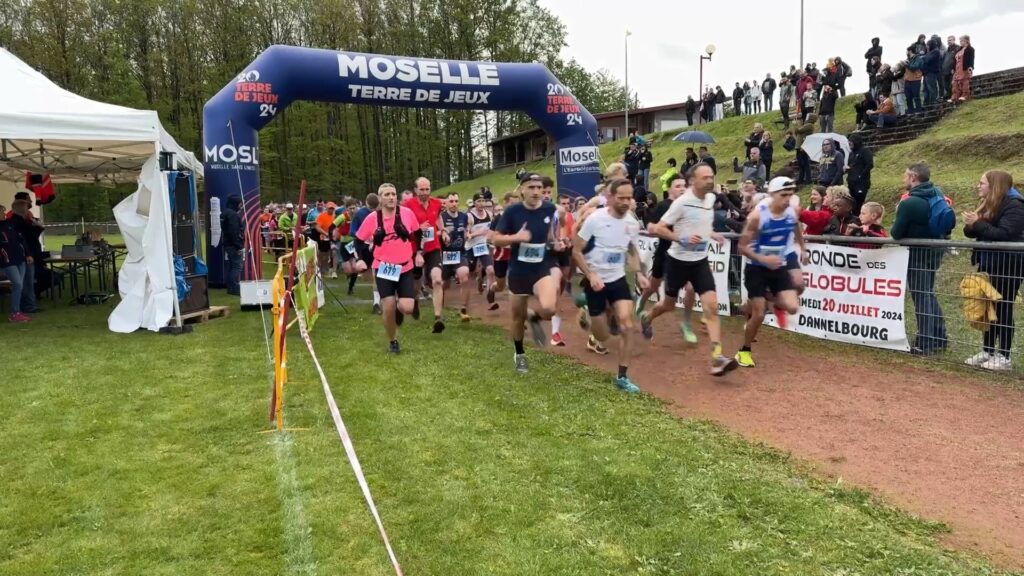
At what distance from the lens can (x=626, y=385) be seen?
622 centimetres

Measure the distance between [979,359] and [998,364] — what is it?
0.17m

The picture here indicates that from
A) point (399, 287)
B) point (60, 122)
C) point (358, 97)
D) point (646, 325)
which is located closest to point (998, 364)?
point (646, 325)

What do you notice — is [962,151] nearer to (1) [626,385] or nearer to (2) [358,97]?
(2) [358,97]

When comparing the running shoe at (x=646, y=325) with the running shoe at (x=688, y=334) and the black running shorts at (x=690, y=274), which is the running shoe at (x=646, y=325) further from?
the black running shorts at (x=690, y=274)

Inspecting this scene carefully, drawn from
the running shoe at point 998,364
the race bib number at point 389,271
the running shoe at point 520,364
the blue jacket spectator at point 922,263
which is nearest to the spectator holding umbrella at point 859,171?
the blue jacket spectator at point 922,263

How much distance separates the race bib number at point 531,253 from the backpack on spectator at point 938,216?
421cm

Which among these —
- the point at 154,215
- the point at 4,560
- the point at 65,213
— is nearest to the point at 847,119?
the point at 154,215

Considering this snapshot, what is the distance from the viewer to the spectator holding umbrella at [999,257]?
Answer: 21.0 feet

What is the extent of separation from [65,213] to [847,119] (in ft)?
151

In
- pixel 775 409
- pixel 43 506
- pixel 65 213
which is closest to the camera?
pixel 43 506

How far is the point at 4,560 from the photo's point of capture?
10.8ft

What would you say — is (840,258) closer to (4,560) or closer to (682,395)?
(682,395)

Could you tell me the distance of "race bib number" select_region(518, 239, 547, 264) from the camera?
6.59 meters

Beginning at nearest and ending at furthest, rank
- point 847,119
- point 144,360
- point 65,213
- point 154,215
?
point 144,360 < point 154,215 < point 847,119 < point 65,213
